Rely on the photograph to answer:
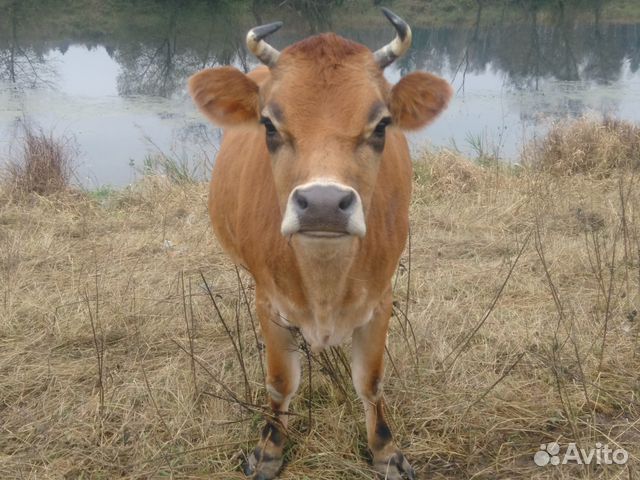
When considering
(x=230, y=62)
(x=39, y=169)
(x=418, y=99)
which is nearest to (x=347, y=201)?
(x=418, y=99)

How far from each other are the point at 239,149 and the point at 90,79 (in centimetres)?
→ 1312

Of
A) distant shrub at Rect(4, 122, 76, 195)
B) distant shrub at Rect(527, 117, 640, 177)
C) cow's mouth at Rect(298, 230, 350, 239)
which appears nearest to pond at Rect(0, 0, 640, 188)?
distant shrub at Rect(4, 122, 76, 195)

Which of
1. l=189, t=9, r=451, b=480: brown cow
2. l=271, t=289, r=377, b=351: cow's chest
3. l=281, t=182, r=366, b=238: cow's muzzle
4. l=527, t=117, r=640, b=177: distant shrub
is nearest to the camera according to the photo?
l=281, t=182, r=366, b=238: cow's muzzle

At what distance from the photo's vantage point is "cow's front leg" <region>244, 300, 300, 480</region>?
9.14 ft

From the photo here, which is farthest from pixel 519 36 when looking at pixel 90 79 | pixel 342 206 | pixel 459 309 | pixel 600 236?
pixel 342 206

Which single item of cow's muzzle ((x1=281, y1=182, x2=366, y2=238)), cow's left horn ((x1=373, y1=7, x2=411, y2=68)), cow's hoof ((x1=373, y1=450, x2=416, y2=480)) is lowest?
cow's hoof ((x1=373, y1=450, x2=416, y2=480))

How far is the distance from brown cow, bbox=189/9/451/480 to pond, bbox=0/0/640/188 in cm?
586

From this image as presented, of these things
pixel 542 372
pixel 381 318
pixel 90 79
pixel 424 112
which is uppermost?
pixel 90 79

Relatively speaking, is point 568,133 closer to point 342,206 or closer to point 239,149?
point 239,149

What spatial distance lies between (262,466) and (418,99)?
174cm

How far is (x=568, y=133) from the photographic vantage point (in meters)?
8.27

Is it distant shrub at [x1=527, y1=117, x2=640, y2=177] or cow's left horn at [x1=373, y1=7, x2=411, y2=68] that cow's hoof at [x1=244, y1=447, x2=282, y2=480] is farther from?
distant shrub at [x1=527, y1=117, x2=640, y2=177]

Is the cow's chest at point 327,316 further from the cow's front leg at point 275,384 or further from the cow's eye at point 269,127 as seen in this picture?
the cow's eye at point 269,127

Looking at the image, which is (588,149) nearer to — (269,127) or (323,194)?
(269,127)
